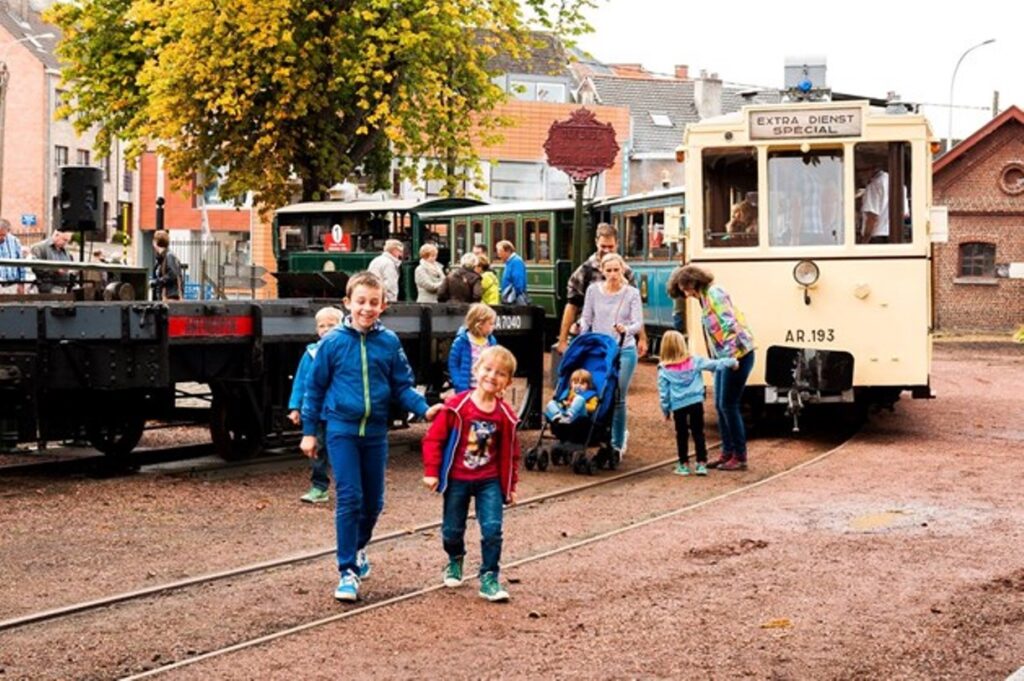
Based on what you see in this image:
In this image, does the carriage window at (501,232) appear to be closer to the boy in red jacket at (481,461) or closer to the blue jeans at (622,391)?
the blue jeans at (622,391)

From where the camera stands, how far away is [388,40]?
37.1m

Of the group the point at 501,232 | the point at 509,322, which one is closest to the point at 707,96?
the point at 501,232

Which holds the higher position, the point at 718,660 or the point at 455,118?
the point at 455,118

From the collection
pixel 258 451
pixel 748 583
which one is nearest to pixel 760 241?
pixel 258 451

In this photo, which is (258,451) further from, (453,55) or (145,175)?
(145,175)

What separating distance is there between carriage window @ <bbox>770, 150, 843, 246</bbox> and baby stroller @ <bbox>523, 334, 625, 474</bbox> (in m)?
3.66

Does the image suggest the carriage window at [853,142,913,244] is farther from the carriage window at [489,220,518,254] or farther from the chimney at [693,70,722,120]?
the chimney at [693,70,722,120]

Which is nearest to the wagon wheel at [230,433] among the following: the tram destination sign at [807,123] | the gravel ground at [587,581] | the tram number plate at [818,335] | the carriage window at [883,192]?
the gravel ground at [587,581]

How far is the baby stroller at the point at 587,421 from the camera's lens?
15352mm

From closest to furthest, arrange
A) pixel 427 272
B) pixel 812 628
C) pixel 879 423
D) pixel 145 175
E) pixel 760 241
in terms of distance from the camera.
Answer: pixel 812 628 → pixel 760 241 → pixel 879 423 → pixel 427 272 → pixel 145 175

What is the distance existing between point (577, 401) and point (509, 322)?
2906mm

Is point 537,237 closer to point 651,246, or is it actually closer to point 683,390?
point 651,246

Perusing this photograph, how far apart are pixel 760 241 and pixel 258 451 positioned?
5.54m

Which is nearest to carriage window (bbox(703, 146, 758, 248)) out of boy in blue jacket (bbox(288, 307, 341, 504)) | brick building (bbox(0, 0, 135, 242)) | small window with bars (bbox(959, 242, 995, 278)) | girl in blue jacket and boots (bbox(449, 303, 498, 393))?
girl in blue jacket and boots (bbox(449, 303, 498, 393))
